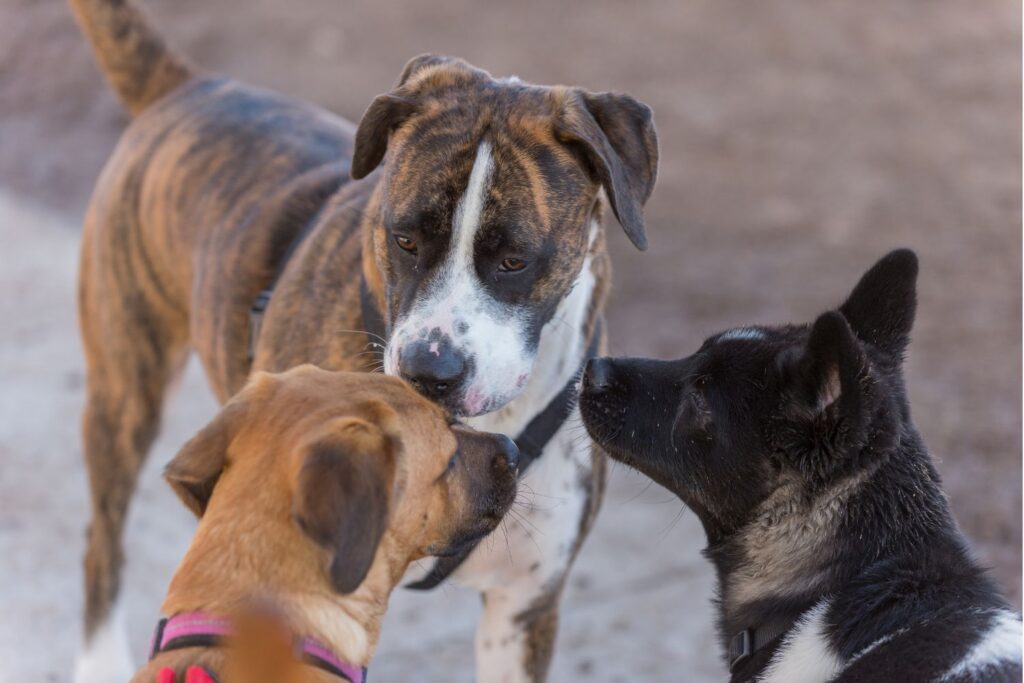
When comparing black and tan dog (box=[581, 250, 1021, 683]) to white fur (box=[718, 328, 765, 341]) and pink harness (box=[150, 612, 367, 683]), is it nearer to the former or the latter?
white fur (box=[718, 328, 765, 341])

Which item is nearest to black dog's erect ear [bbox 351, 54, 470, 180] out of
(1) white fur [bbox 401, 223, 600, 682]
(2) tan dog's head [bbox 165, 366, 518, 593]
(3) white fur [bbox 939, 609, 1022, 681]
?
(1) white fur [bbox 401, 223, 600, 682]

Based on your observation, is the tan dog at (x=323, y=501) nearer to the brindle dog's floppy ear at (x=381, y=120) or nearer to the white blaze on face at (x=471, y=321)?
the white blaze on face at (x=471, y=321)

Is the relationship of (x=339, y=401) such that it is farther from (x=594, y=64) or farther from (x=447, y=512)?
(x=594, y=64)

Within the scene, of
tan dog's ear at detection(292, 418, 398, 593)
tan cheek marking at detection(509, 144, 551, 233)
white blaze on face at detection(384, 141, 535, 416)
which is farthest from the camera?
tan cheek marking at detection(509, 144, 551, 233)

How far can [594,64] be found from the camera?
31.7ft

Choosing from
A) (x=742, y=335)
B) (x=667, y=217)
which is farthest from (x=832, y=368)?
(x=667, y=217)

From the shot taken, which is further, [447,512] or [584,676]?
[584,676]

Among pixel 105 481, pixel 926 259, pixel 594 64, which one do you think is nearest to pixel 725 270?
pixel 926 259

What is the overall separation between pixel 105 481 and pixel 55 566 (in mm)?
884

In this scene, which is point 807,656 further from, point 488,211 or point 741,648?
point 488,211

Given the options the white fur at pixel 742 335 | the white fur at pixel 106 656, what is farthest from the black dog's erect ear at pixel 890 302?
the white fur at pixel 106 656

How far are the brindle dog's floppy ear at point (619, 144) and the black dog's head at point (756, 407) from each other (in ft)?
1.31

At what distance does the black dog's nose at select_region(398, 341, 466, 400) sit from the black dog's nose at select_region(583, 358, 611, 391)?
0.48 metres

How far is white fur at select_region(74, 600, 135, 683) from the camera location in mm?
4480
